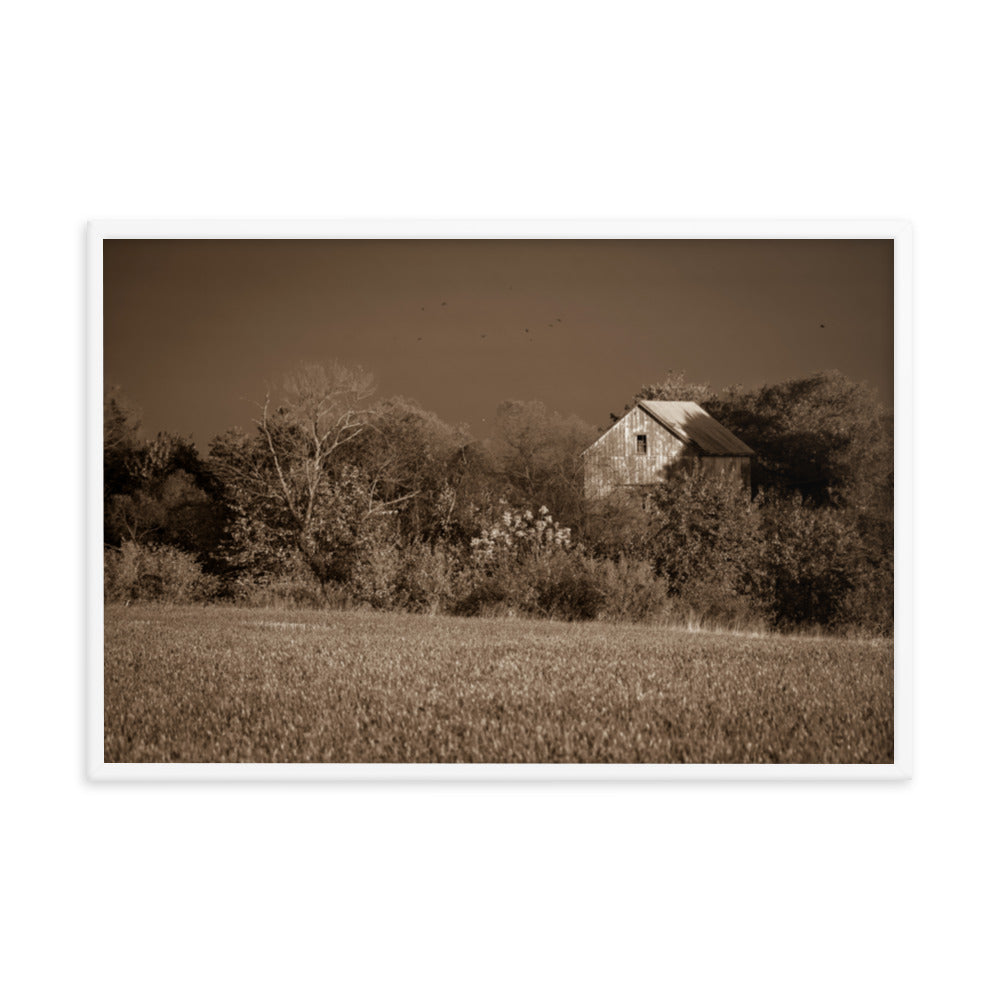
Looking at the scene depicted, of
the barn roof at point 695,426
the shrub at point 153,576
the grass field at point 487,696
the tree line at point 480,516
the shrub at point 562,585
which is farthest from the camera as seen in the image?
the shrub at point 562,585

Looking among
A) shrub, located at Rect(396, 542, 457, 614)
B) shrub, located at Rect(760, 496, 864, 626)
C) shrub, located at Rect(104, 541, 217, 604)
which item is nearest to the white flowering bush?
shrub, located at Rect(396, 542, 457, 614)

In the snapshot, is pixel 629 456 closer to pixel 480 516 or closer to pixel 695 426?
pixel 695 426

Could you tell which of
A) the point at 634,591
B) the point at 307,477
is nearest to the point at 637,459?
the point at 634,591

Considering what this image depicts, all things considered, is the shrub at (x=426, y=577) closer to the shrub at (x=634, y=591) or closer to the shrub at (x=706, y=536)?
the shrub at (x=634, y=591)

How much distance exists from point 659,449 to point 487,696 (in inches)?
74.7

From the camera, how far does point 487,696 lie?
172 inches

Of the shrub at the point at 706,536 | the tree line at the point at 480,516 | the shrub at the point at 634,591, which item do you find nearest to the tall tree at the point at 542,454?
the tree line at the point at 480,516

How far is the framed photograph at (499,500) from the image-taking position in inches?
167

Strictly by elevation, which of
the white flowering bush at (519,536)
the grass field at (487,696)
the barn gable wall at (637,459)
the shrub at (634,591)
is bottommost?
the grass field at (487,696)
